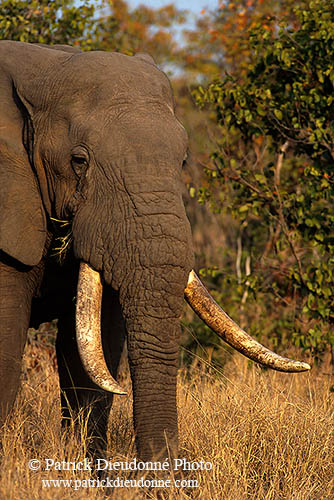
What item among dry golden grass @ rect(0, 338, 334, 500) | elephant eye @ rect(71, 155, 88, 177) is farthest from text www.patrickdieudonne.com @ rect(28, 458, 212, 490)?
elephant eye @ rect(71, 155, 88, 177)

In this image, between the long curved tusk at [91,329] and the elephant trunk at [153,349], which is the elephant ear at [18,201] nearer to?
the long curved tusk at [91,329]

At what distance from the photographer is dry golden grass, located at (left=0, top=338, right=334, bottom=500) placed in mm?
3785

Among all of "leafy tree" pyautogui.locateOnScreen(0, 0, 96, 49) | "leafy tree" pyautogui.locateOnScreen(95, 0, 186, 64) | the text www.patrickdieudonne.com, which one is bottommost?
the text www.patrickdieudonne.com

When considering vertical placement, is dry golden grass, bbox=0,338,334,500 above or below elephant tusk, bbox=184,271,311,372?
below

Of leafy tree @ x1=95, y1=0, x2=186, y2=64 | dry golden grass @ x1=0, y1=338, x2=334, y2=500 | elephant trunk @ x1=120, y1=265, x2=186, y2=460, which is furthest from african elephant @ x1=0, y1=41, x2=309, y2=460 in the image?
leafy tree @ x1=95, y1=0, x2=186, y2=64

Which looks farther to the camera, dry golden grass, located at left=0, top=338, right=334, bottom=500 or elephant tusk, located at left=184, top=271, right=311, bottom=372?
elephant tusk, located at left=184, top=271, right=311, bottom=372

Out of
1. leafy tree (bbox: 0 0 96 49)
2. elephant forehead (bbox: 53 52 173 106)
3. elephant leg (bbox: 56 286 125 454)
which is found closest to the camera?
elephant forehead (bbox: 53 52 173 106)

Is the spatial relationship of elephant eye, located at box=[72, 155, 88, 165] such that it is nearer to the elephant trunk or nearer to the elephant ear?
the elephant ear

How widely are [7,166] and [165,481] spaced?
1724 mm

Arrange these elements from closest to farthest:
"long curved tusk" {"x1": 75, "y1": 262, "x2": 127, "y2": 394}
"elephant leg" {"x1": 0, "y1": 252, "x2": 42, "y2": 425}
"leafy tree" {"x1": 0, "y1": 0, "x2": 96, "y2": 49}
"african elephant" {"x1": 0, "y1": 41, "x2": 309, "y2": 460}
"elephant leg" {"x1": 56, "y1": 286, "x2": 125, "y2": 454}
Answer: "long curved tusk" {"x1": 75, "y1": 262, "x2": 127, "y2": 394} < "african elephant" {"x1": 0, "y1": 41, "x2": 309, "y2": 460} < "elephant leg" {"x1": 0, "y1": 252, "x2": 42, "y2": 425} < "elephant leg" {"x1": 56, "y1": 286, "x2": 125, "y2": 454} < "leafy tree" {"x1": 0, "y1": 0, "x2": 96, "y2": 49}

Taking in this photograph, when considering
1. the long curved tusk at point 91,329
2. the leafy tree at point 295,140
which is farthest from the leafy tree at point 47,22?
the long curved tusk at point 91,329

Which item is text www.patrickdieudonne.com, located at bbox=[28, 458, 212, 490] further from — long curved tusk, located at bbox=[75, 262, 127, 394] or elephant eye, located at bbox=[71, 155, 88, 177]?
elephant eye, located at bbox=[71, 155, 88, 177]

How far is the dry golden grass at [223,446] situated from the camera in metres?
3.79

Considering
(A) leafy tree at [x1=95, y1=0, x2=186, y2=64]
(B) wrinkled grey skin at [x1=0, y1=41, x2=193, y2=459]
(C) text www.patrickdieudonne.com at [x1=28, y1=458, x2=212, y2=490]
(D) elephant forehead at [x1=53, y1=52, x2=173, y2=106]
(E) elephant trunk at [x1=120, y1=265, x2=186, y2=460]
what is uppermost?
(A) leafy tree at [x1=95, y1=0, x2=186, y2=64]
